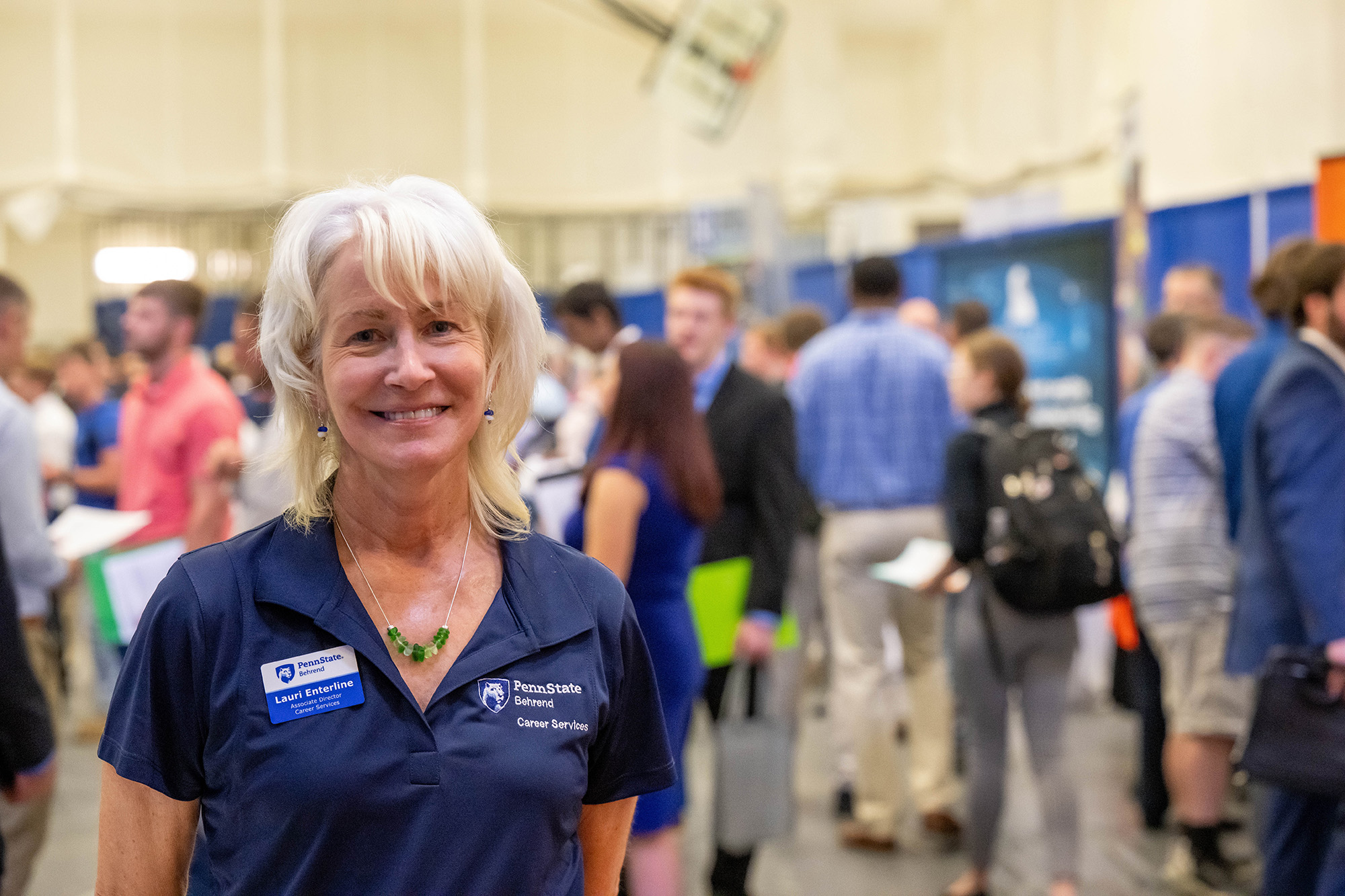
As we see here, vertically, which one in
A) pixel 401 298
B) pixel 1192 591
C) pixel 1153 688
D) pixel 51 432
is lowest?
pixel 1153 688

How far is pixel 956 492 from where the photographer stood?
3604 mm

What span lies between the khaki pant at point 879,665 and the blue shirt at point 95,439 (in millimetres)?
3825

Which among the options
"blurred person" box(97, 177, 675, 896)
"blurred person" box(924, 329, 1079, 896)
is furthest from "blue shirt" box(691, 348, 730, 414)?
"blurred person" box(97, 177, 675, 896)

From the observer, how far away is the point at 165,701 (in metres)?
1.25

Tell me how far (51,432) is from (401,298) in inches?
238

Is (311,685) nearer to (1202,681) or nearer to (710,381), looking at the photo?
(710,381)

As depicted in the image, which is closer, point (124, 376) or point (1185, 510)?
point (1185, 510)

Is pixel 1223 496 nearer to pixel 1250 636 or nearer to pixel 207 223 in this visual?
pixel 1250 636

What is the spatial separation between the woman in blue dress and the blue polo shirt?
1342 millimetres

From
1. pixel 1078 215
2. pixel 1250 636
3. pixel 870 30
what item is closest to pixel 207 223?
pixel 870 30

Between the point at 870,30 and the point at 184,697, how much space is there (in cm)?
1381

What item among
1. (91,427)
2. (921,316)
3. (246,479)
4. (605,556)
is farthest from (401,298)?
(91,427)

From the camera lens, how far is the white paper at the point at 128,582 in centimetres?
324

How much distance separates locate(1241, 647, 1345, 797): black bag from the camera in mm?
2598
